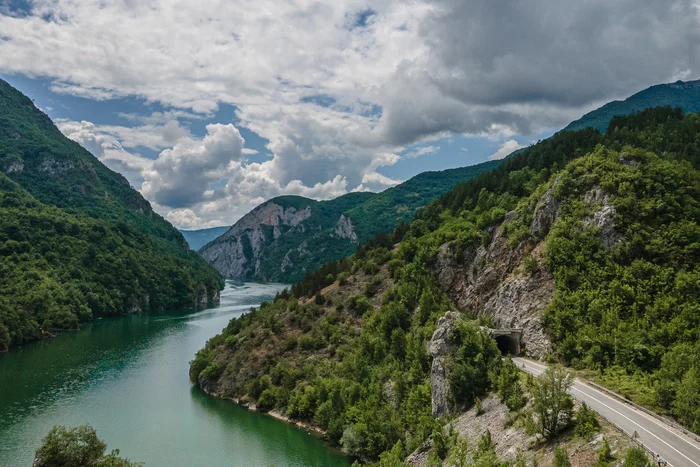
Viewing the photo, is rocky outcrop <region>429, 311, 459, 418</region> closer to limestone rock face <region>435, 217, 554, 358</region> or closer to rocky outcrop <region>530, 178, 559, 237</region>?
limestone rock face <region>435, 217, 554, 358</region>

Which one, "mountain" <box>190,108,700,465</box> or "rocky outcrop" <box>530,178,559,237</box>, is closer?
"mountain" <box>190,108,700,465</box>

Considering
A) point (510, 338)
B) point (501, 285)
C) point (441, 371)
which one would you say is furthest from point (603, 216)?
point (441, 371)

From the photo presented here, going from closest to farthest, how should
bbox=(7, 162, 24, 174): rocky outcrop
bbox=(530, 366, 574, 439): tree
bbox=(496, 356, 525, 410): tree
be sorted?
1. bbox=(530, 366, 574, 439): tree
2. bbox=(496, 356, 525, 410): tree
3. bbox=(7, 162, 24, 174): rocky outcrop

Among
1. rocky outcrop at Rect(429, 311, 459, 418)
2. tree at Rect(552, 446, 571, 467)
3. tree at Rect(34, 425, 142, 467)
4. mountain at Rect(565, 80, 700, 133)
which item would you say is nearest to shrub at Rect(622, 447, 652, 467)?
tree at Rect(552, 446, 571, 467)

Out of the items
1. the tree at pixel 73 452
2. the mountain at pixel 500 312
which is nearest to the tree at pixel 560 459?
the mountain at pixel 500 312

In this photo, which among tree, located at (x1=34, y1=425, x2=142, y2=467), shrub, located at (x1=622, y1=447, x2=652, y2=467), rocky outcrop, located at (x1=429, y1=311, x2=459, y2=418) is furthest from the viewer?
rocky outcrop, located at (x1=429, y1=311, x2=459, y2=418)

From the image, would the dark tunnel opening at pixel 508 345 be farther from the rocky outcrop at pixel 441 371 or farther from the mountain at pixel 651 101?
the mountain at pixel 651 101
